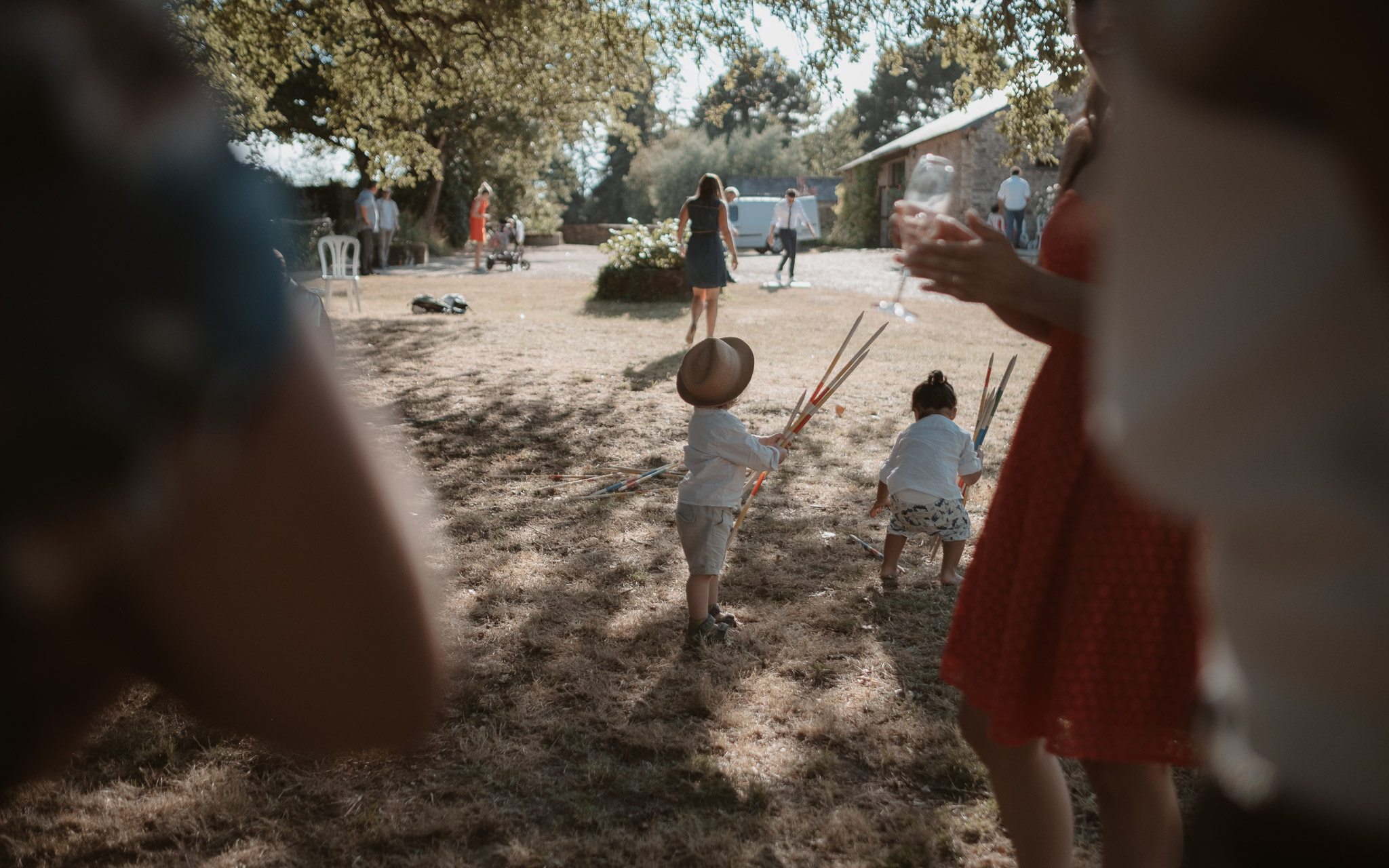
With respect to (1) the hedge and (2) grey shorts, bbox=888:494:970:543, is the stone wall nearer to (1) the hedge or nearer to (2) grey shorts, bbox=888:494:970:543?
(1) the hedge

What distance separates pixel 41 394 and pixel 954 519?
386 centimetres

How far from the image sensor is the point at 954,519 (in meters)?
4.09

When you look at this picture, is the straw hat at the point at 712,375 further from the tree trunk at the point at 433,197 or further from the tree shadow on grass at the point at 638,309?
the tree trunk at the point at 433,197

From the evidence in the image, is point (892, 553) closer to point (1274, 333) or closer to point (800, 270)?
point (1274, 333)

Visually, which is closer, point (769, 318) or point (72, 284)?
point (72, 284)

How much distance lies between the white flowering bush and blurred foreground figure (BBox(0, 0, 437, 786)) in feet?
47.1

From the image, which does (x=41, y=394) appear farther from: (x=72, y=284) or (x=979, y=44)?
(x=979, y=44)

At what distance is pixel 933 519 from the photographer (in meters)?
4.04

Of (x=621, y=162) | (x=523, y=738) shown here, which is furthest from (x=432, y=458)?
(x=621, y=162)

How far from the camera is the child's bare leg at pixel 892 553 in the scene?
4.21 m

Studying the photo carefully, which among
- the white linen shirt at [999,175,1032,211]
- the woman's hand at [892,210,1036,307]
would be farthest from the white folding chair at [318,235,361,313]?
the white linen shirt at [999,175,1032,211]

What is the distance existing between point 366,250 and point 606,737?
19.0m

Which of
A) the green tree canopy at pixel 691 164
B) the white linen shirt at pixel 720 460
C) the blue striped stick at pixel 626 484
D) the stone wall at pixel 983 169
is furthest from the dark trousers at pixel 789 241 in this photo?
the green tree canopy at pixel 691 164

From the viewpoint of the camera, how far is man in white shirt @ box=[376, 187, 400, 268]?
2088cm
